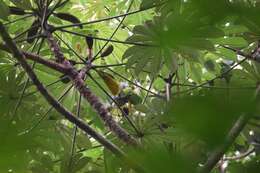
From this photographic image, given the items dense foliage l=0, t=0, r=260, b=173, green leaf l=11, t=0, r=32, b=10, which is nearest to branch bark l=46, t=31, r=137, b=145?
dense foliage l=0, t=0, r=260, b=173

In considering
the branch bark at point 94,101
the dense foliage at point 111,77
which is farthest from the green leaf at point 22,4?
the branch bark at point 94,101

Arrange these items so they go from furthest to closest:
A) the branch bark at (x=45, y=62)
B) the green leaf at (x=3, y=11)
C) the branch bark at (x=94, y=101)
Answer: the green leaf at (x=3, y=11)
the branch bark at (x=45, y=62)
the branch bark at (x=94, y=101)

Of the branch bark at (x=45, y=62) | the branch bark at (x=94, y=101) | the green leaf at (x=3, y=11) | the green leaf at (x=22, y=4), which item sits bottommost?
the branch bark at (x=94, y=101)

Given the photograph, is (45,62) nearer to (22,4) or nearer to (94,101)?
(94,101)

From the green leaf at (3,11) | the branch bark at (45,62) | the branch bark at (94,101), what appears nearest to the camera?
the branch bark at (94,101)

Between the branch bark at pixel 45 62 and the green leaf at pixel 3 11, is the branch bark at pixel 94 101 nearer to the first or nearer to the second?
the branch bark at pixel 45 62

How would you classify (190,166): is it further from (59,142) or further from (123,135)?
(59,142)

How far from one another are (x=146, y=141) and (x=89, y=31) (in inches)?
24.9

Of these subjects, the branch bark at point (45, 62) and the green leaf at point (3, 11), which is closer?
the branch bark at point (45, 62)

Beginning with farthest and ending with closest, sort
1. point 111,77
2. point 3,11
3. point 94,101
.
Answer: point 111,77 → point 3,11 → point 94,101

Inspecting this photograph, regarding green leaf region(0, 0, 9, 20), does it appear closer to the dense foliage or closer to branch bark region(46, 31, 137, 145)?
the dense foliage

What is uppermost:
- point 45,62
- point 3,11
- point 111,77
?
point 3,11

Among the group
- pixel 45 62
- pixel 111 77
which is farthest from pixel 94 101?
pixel 111 77

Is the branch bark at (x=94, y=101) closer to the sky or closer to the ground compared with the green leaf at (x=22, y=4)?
closer to the ground
